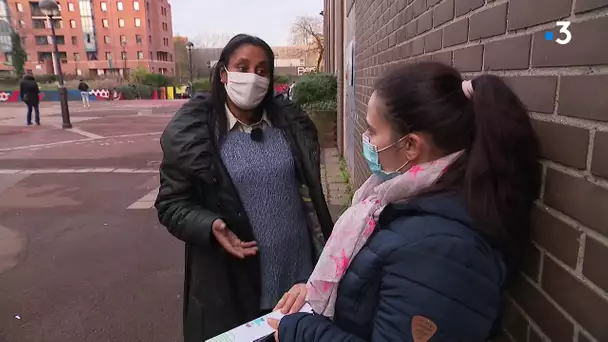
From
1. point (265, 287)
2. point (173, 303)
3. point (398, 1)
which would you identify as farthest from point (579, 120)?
point (173, 303)

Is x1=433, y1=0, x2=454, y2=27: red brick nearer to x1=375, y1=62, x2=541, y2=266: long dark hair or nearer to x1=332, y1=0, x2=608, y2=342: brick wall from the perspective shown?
x1=332, y1=0, x2=608, y2=342: brick wall

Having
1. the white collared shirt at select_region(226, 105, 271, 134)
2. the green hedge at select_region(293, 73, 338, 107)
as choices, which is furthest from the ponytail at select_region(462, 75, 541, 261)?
the green hedge at select_region(293, 73, 338, 107)

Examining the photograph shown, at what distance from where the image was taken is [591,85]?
2.83 ft

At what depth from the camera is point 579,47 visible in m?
0.90

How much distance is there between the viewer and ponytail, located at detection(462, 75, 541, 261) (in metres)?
0.98

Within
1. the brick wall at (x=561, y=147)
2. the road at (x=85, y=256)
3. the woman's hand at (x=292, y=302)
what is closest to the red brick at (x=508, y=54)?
the brick wall at (x=561, y=147)

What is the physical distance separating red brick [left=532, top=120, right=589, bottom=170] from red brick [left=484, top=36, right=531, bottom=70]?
166mm

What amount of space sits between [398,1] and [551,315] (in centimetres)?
223

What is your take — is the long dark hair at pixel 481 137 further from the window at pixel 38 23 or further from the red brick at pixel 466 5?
the window at pixel 38 23

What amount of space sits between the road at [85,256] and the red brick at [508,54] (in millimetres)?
2757

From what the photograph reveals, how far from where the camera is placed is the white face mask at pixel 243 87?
2051mm

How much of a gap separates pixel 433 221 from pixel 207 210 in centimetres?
119

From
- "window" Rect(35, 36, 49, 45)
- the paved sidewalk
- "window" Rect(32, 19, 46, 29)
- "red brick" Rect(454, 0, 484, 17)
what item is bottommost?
the paved sidewalk

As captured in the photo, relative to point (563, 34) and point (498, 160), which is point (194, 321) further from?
point (563, 34)
